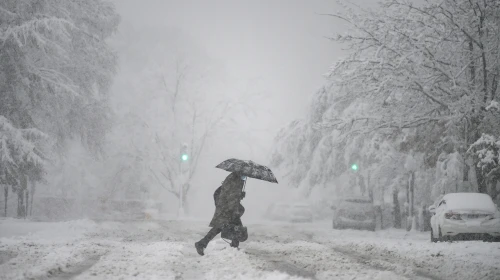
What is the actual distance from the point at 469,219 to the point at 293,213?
18.9 metres

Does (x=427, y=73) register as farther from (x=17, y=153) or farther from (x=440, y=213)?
(x=17, y=153)

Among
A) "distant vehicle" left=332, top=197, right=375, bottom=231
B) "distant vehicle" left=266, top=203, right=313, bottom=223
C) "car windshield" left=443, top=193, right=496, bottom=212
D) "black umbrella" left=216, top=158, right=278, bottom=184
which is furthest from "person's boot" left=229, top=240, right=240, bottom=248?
"distant vehicle" left=266, top=203, right=313, bottom=223

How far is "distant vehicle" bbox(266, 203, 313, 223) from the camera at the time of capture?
31.0 meters

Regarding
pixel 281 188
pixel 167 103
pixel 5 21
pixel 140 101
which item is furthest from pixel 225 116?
pixel 281 188

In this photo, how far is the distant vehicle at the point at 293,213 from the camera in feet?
102

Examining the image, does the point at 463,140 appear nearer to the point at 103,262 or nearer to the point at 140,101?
the point at 103,262

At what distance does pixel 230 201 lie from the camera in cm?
998

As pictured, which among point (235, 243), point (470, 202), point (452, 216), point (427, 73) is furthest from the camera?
point (427, 73)

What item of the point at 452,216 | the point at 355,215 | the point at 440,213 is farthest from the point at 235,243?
the point at 355,215

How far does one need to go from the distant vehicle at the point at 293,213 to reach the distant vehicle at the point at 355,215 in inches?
338

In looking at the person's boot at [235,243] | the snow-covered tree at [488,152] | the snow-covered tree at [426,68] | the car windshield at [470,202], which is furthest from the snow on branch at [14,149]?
the snow-covered tree at [488,152]

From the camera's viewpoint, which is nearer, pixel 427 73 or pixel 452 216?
pixel 452 216

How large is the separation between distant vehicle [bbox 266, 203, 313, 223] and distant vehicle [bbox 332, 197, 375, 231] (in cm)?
857

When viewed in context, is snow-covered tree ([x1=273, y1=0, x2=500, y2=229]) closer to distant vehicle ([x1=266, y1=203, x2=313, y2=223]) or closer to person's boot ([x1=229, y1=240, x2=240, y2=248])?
person's boot ([x1=229, y1=240, x2=240, y2=248])
